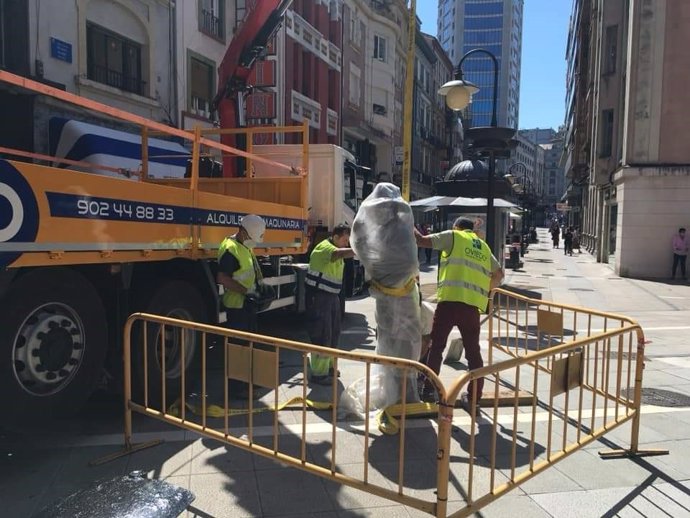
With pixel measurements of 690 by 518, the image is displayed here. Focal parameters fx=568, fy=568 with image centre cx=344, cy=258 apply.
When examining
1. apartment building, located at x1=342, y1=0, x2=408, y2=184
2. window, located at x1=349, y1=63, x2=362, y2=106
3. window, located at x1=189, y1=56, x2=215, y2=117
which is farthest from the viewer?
window, located at x1=349, y1=63, x2=362, y2=106

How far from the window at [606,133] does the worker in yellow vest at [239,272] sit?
2373cm

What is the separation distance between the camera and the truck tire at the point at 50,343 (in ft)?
12.2

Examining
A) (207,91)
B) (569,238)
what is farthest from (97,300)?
(569,238)

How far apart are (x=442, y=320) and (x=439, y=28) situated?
139701 mm

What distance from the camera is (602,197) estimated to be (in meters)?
27.0

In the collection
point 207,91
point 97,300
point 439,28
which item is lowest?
point 97,300

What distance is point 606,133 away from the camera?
2548 centimetres

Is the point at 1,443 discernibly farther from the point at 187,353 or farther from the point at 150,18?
the point at 150,18

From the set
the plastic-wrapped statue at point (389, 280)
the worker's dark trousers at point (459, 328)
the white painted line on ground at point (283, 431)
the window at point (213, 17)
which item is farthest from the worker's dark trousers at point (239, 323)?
the window at point (213, 17)

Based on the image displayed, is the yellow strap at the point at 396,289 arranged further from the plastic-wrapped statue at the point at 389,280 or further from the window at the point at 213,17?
the window at the point at 213,17

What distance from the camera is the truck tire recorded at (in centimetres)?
373

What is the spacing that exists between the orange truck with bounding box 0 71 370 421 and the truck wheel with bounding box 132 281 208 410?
1cm

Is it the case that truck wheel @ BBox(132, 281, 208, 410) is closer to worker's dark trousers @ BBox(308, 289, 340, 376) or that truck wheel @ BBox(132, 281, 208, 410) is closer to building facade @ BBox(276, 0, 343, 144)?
worker's dark trousers @ BBox(308, 289, 340, 376)

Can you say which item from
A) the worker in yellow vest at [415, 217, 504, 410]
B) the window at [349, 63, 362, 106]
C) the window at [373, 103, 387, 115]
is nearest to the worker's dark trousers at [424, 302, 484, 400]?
the worker in yellow vest at [415, 217, 504, 410]
